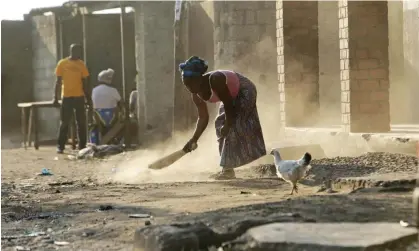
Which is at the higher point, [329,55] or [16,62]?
[16,62]

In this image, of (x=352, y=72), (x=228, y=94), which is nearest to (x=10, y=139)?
(x=352, y=72)

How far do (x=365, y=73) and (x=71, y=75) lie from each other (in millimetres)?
5886

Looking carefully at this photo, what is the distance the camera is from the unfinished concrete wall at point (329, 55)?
14.3m

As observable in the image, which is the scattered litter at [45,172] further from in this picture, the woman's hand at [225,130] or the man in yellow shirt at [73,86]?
the woman's hand at [225,130]

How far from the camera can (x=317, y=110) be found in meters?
13.1

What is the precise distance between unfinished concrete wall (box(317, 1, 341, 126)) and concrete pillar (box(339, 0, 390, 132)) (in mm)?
3476

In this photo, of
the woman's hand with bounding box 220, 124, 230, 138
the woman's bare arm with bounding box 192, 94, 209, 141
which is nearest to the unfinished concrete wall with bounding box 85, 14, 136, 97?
the woman's bare arm with bounding box 192, 94, 209, 141

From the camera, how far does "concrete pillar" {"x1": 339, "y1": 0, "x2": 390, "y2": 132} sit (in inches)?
416

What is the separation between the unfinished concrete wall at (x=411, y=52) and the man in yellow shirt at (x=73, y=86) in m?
5.12

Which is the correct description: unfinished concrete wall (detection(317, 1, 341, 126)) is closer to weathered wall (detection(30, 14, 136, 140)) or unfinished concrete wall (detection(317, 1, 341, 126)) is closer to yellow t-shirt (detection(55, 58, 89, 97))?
yellow t-shirt (detection(55, 58, 89, 97))

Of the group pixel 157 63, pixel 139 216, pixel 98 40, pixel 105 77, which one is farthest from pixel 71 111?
pixel 139 216

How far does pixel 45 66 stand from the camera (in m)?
21.0

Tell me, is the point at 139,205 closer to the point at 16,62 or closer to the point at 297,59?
the point at 297,59

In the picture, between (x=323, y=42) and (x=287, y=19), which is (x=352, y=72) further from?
(x=323, y=42)
